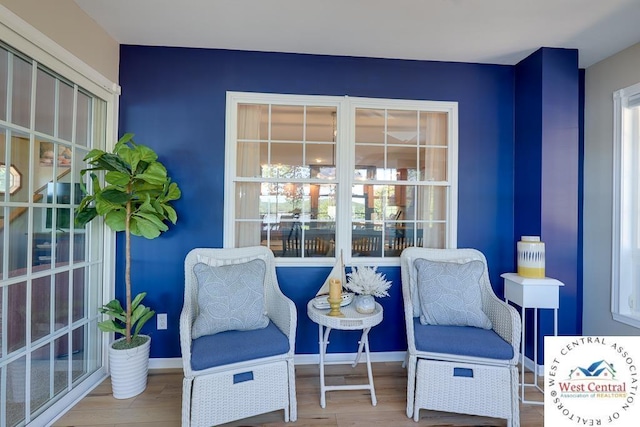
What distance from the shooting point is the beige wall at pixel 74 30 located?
169cm

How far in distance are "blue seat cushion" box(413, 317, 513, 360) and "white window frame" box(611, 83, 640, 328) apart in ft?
4.44

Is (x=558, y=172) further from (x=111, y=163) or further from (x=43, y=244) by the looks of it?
(x=43, y=244)

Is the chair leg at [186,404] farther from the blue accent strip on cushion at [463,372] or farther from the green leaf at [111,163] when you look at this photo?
the blue accent strip on cushion at [463,372]

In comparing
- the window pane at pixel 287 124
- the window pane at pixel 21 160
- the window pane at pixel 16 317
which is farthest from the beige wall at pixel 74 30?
the window pane at pixel 16 317

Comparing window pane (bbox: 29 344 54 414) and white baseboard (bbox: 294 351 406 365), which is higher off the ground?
window pane (bbox: 29 344 54 414)

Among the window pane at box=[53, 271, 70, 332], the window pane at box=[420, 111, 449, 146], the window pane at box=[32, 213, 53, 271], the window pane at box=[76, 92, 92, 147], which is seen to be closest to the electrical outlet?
the window pane at box=[53, 271, 70, 332]

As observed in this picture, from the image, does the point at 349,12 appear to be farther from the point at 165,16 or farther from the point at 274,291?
the point at 274,291

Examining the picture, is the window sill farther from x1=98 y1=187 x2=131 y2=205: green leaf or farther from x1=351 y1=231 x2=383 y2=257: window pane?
x1=98 y1=187 x2=131 y2=205: green leaf

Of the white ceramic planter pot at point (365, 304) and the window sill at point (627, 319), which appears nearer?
the white ceramic planter pot at point (365, 304)

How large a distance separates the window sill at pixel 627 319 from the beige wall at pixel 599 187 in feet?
0.12

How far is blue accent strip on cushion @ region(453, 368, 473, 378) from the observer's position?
189 cm

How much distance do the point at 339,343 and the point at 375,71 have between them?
2286 mm

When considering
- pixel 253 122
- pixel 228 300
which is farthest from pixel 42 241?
pixel 253 122

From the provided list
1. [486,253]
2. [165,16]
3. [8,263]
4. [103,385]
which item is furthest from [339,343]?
[165,16]
